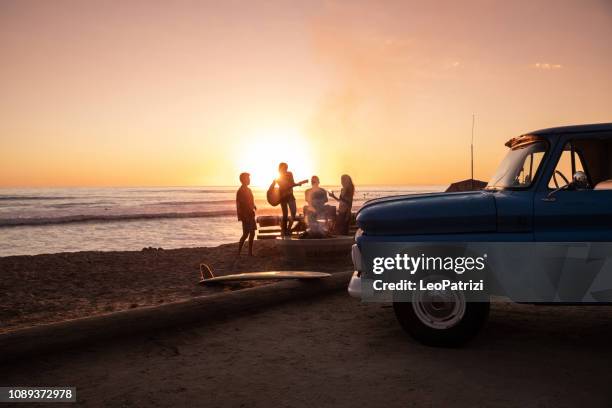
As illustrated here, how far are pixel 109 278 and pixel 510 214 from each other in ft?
27.4

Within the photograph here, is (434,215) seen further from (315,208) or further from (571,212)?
(315,208)

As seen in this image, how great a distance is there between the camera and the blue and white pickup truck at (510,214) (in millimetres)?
4555

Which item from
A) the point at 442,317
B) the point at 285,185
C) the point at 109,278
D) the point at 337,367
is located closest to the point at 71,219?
the point at 285,185

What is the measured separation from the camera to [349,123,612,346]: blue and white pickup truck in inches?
179

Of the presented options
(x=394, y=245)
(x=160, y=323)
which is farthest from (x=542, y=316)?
(x=160, y=323)

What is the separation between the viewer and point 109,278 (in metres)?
10.1

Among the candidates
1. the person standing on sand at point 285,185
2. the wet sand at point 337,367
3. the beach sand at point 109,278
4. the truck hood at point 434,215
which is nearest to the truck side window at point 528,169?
the truck hood at point 434,215

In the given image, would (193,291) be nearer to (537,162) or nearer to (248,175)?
(248,175)

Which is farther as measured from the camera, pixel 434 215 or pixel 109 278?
pixel 109 278

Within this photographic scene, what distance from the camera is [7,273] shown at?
10.5 m

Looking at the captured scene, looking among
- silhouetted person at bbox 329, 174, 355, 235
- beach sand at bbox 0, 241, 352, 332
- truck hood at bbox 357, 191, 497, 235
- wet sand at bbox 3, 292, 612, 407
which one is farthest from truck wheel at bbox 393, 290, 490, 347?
silhouetted person at bbox 329, 174, 355, 235

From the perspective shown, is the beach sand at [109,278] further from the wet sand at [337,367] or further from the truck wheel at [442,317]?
the truck wheel at [442,317]

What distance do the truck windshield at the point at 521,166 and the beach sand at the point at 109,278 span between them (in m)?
4.94

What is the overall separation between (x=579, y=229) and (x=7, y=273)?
11.0m
